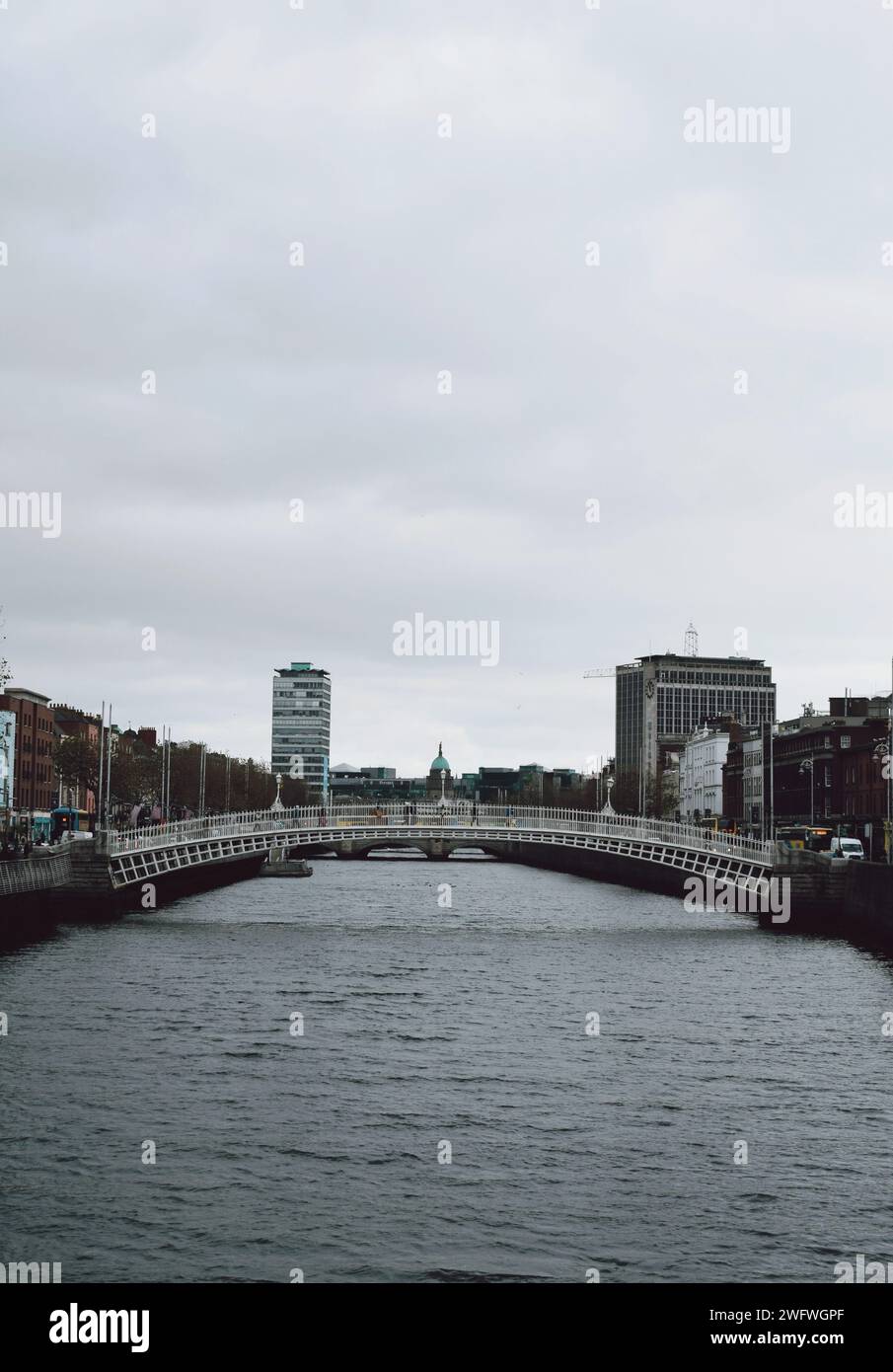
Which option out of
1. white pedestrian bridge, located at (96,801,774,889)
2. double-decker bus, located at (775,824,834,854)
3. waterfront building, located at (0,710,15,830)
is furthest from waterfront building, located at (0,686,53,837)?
double-decker bus, located at (775,824,834,854)

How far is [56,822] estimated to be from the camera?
113500 millimetres

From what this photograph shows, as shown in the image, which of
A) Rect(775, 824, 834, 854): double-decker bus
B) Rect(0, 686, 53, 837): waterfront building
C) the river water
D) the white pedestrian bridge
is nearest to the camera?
the river water

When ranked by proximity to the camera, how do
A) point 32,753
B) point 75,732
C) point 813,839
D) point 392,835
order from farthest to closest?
point 75,732 < point 32,753 < point 813,839 < point 392,835

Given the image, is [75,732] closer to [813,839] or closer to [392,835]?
[813,839]

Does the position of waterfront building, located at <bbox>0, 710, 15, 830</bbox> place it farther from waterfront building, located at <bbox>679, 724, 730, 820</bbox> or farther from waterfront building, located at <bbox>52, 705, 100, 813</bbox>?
waterfront building, located at <bbox>679, 724, 730, 820</bbox>

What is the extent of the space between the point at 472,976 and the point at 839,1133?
21.9 metres

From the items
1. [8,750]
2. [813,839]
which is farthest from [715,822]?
[8,750]

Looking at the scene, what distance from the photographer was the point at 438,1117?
25.2m

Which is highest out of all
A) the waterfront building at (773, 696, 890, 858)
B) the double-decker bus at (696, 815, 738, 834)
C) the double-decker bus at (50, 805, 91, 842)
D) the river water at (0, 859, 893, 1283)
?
the waterfront building at (773, 696, 890, 858)

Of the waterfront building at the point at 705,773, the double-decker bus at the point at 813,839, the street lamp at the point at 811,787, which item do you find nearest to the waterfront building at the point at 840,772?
the street lamp at the point at 811,787

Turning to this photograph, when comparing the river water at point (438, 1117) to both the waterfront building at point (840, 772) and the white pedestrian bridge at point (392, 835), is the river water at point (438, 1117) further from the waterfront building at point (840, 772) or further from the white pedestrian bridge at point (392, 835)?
the waterfront building at point (840, 772)

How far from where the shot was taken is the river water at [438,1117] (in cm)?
1844

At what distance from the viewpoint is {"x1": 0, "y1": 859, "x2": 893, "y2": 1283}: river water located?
18.4 m
